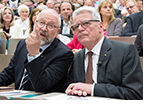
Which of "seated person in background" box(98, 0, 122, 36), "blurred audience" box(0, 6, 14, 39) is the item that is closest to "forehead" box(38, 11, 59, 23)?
"seated person in background" box(98, 0, 122, 36)

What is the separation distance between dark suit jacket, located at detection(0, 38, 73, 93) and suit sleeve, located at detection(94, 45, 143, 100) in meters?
0.42

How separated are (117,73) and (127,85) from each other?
123 millimetres

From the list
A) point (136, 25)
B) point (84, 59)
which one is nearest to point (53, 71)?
point (84, 59)

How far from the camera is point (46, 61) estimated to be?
2.09 metres

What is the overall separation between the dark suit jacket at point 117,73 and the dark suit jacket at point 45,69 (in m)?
0.18

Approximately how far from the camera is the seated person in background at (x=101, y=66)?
5.53 ft

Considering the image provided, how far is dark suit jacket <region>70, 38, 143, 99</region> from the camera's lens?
1682 millimetres

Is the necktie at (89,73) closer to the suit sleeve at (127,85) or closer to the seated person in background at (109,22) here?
the suit sleeve at (127,85)

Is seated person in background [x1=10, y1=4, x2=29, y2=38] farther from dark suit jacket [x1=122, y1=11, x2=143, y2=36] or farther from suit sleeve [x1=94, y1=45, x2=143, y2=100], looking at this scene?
suit sleeve [x1=94, y1=45, x2=143, y2=100]

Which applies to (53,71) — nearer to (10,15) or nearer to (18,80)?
(18,80)

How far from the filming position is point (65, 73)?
210cm

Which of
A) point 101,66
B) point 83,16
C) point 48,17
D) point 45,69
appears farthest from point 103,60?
point 48,17

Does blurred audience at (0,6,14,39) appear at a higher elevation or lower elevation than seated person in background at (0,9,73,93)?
higher

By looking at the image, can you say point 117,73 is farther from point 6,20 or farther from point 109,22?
point 6,20
